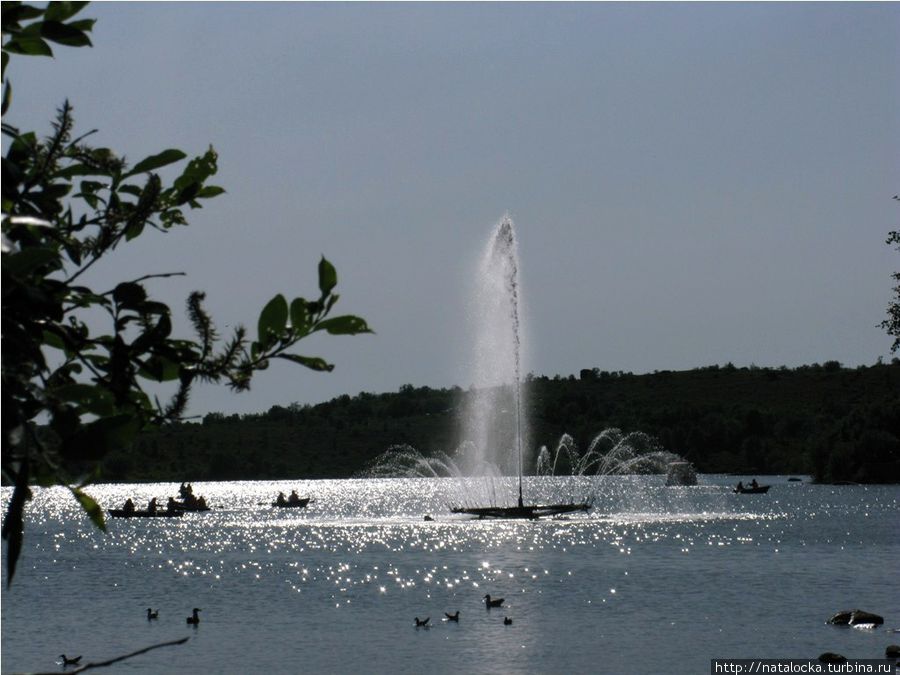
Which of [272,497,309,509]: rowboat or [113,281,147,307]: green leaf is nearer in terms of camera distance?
[113,281,147,307]: green leaf

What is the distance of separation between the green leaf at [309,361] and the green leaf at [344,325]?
0.26 feet

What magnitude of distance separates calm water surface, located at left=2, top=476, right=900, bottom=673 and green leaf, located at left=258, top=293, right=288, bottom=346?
36567 millimetres

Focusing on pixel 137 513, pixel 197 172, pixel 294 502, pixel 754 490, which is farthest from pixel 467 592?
pixel 754 490

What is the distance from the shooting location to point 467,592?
61.6m

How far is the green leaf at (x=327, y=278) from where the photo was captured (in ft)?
9.75

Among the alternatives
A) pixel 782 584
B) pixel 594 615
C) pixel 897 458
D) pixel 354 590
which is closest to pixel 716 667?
pixel 594 615

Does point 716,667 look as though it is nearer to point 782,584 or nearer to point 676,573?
point 782,584

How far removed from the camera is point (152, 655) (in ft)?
145

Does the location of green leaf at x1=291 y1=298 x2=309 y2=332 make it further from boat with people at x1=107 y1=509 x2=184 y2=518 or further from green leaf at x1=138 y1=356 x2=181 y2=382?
boat with people at x1=107 y1=509 x2=184 y2=518

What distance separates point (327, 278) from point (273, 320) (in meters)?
0.17

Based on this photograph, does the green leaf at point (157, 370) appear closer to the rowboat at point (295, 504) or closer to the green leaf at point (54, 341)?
the green leaf at point (54, 341)

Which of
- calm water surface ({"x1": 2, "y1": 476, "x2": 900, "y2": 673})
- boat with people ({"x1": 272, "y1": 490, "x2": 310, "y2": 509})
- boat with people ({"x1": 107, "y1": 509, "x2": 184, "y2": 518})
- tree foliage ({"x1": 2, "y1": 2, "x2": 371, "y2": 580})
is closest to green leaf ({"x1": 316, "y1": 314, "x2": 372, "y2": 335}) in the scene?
tree foliage ({"x1": 2, "y1": 2, "x2": 371, "y2": 580})

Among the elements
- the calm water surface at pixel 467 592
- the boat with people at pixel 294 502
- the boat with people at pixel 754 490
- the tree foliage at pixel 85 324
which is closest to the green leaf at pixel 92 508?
the tree foliage at pixel 85 324

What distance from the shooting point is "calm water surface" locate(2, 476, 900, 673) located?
140 ft
